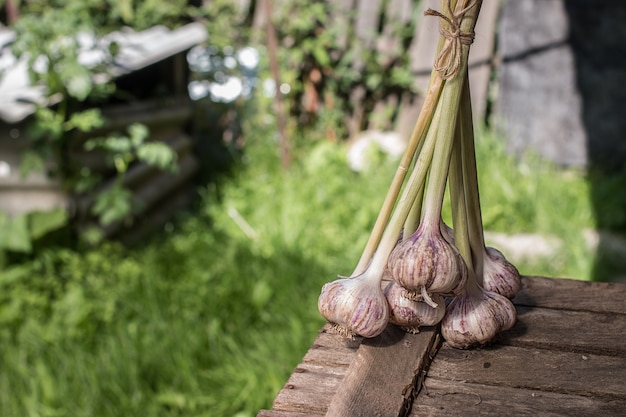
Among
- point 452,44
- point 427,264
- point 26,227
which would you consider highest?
point 452,44

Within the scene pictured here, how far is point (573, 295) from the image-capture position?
54.5 inches

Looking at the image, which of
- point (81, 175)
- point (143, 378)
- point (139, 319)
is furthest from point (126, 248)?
→ point (143, 378)

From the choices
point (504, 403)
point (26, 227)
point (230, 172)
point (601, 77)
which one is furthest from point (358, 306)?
point (601, 77)

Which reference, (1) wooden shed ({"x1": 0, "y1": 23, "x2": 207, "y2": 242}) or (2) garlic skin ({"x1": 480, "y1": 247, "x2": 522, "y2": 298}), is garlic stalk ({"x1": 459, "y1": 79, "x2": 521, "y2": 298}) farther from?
(1) wooden shed ({"x1": 0, "y1": 23, "x2": 207, "y2": 242})

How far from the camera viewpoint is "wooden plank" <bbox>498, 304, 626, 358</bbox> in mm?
1160

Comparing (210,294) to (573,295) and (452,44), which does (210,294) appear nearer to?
(573,295)

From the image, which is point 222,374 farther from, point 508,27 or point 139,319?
point 508,27

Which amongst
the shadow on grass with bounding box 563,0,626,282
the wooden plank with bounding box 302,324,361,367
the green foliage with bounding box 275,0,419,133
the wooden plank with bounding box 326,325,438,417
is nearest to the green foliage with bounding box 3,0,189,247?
the green foliage with bounding box 275,0,419,133

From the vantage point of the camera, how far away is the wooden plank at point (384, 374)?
0.98 m

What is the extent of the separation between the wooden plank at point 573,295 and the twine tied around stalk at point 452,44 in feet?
1.70

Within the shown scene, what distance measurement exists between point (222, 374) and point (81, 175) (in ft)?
4.54

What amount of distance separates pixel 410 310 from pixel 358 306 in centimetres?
10

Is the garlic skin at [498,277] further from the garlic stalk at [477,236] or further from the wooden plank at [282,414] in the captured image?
the wooden plank at [282,414]

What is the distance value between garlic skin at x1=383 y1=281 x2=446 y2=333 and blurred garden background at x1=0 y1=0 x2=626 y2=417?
5.92ft
